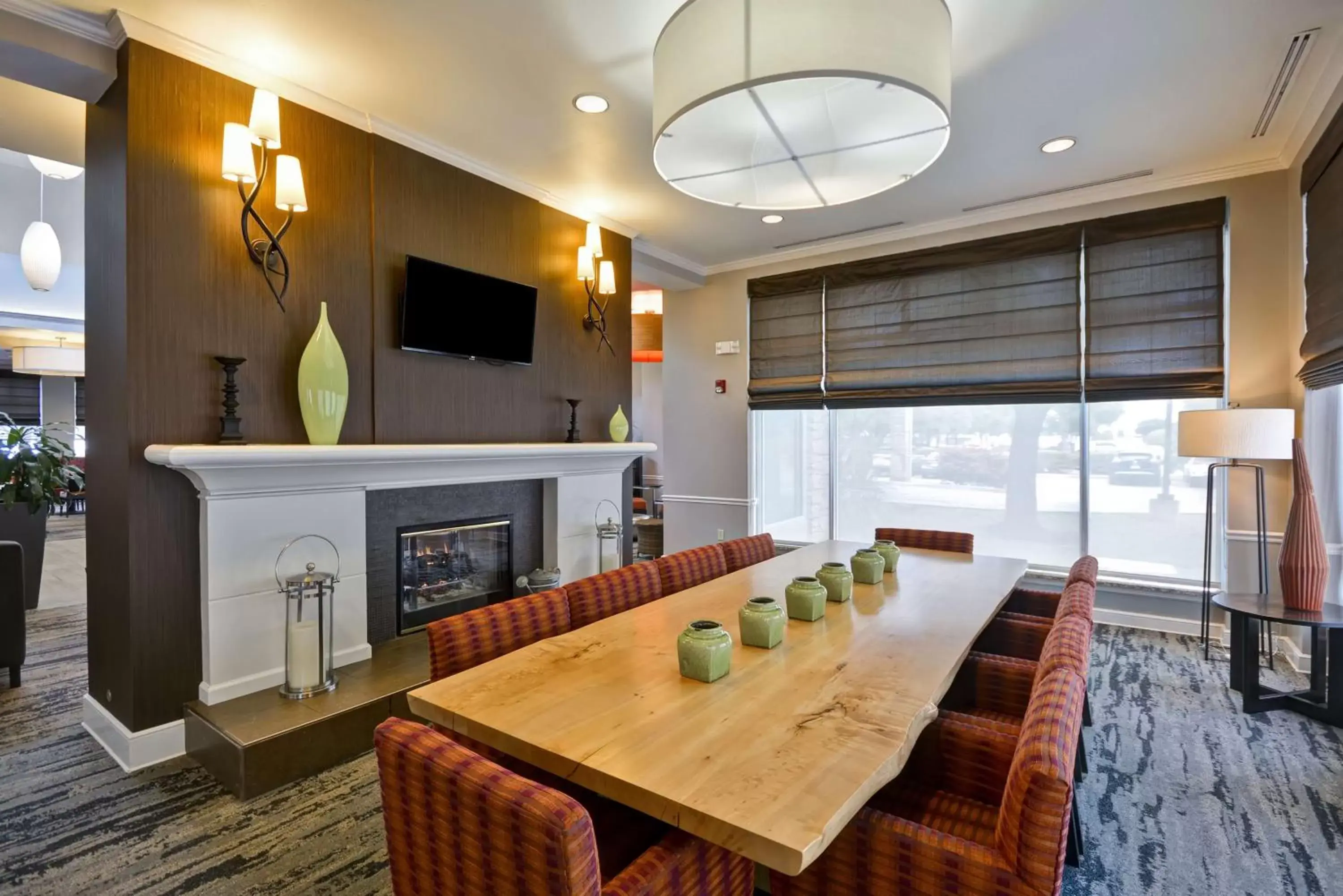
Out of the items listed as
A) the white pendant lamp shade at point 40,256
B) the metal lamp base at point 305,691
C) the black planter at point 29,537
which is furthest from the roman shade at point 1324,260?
the white pendant lamp shade at point 40,256

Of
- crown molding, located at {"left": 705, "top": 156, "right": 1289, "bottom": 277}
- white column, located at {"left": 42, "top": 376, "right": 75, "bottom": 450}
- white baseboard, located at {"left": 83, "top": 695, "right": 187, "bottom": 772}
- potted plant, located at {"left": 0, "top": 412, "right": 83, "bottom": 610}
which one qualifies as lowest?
white baseboard, located at {"left": 83, "top": 695, "right": 187, "bottom": 772}

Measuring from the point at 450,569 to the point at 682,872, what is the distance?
293 centimetres

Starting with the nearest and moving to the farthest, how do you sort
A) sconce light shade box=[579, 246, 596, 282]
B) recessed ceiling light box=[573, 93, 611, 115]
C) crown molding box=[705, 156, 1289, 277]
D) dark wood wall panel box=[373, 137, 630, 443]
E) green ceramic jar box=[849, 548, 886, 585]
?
green ceramic jar box=[849, 548, 886, 585] → recessed ceiling light box=[573, 93, 611, 115] → dark wood wall panel box=[373, 137, 630, 443] → crown molding box=[705, 156, 1289, 277] → sconce light shade box=[579, 246, 596, 282]

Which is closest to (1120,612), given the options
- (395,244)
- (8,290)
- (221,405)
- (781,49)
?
(781,49)

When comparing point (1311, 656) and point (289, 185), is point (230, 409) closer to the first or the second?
point (289, 185)

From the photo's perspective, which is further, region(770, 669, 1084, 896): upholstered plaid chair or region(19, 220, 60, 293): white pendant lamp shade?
region(19, 220, 60, 293): white pendant lamp shade

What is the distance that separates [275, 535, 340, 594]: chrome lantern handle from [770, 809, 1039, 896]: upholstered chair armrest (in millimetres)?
2284

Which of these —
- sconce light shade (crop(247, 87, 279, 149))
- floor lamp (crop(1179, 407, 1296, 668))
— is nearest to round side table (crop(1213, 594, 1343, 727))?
floor lamp (crop(1179, 407, 1296, 668))

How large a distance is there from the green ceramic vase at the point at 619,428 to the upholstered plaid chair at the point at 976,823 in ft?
10.6

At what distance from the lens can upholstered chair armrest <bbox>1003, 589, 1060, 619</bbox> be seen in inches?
112

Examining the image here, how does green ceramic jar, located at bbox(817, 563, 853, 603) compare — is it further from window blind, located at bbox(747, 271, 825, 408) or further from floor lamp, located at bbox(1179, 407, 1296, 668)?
window blind, located at bbox(747, 271, 825, 408)

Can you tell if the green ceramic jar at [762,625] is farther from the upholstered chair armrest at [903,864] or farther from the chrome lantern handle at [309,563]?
the chrome lantern handle at [309,563]

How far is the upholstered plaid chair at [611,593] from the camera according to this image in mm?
2203

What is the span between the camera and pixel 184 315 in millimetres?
2588
